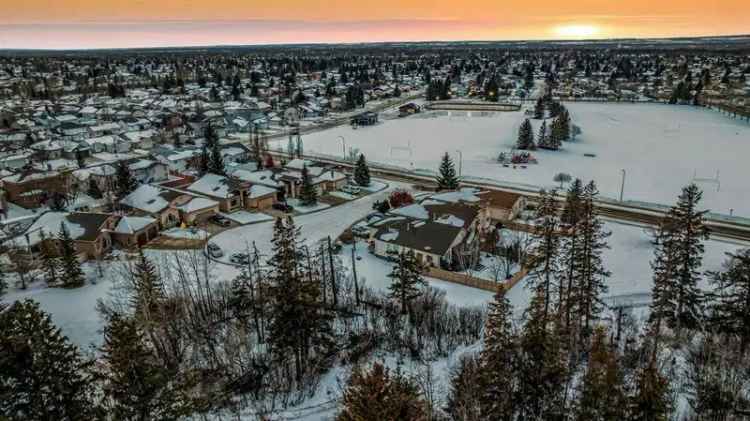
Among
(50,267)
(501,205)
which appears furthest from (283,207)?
(50,267)

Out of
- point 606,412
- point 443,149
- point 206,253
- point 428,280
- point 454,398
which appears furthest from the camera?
point 443,149

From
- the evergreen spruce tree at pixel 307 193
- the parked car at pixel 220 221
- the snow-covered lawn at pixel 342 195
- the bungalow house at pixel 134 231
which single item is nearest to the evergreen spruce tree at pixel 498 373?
the bungalow house at pixel 134 231

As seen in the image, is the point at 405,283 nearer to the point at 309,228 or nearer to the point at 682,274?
the point at 682,274

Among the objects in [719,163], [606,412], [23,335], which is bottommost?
[719,163]

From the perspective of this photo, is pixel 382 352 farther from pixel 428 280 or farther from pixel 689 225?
pixel 689 225

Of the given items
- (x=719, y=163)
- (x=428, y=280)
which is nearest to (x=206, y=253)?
(x=428, y=280)

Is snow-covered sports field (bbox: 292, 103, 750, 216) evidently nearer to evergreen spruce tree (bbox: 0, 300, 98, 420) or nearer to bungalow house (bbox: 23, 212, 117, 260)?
bungalow house (bbox: 23, 212, 117, 260)

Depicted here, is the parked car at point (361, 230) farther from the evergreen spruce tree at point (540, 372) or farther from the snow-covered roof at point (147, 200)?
the evergreen spruce tree at point (540, 372)
